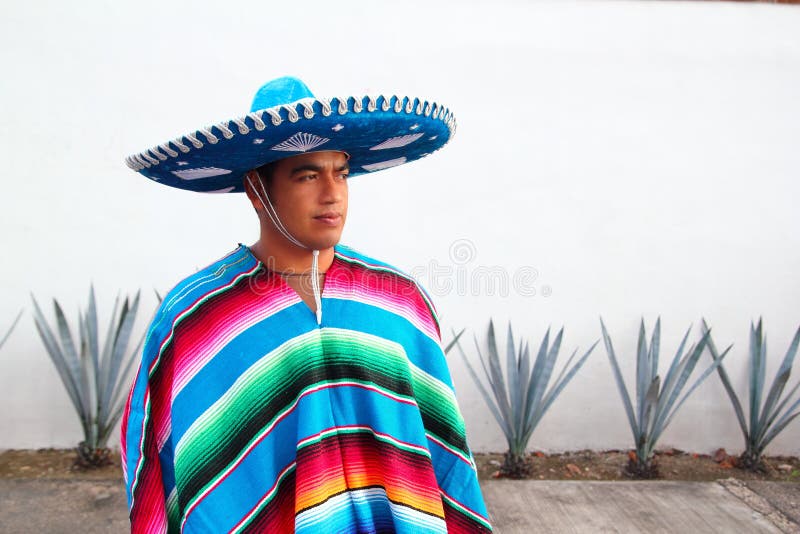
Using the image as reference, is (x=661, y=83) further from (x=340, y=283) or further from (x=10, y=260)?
(x=10, y=260)

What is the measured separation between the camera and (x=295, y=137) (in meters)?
1.37

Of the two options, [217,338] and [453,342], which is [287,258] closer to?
[217,338]

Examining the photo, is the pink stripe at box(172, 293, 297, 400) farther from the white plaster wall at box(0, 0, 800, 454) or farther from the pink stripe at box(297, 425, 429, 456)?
the white plaster wall at box(0, 0, 800, 454)

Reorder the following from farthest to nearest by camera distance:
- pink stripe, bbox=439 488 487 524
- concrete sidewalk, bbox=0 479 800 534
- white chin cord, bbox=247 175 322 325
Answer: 1. concrete sidewalk, bbox=0 479 800 534
2. pink stripe, bbox=439 488 487 524
3. white chin cord, bbox=247 175 322 325

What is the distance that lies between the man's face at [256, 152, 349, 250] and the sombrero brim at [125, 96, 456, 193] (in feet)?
0.11

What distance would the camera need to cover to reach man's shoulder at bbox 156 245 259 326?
158 centimetres

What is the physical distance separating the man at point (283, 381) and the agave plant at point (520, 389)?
6.07ft

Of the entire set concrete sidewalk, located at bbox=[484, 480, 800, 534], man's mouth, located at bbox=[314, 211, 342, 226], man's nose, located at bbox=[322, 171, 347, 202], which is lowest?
concrete sidewalk, located at bbox=[484, 480, 800, 534]

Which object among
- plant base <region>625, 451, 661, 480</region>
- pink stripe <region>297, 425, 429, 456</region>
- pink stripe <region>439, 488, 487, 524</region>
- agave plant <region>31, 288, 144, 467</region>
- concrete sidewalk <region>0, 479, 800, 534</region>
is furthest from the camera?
plant base <region>625, 451, 661, 480</region>

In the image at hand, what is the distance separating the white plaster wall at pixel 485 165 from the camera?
3.38 m

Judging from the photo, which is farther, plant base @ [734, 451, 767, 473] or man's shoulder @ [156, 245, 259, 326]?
plant base @ [734, 451, 767, 473]

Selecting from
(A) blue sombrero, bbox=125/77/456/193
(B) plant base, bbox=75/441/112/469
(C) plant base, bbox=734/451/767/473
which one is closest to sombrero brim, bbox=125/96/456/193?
(A) blue sombrero, bbox=125/77/456/193

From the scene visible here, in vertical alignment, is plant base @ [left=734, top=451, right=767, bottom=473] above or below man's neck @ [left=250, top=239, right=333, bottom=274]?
below

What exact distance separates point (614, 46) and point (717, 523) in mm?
2676
